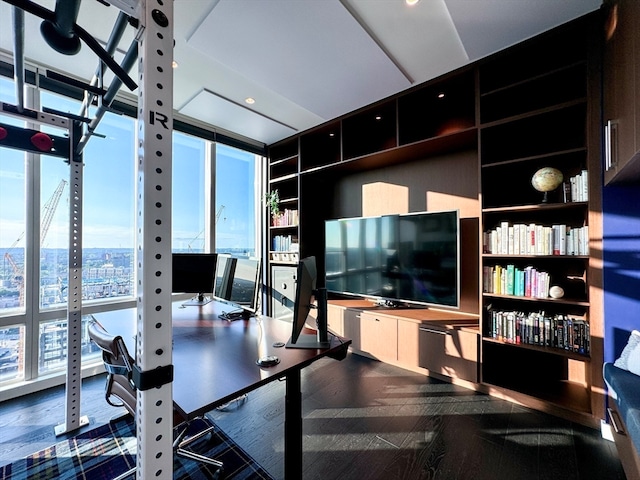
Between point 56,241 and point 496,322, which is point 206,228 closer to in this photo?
point 56,241

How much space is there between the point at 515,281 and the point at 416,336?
3.27 ft

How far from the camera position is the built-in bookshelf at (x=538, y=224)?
2.05 meters

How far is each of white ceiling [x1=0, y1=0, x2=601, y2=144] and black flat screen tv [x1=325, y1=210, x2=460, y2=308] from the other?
1.37m

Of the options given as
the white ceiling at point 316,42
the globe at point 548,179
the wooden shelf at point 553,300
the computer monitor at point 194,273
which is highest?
the white ceiling at point 316,42

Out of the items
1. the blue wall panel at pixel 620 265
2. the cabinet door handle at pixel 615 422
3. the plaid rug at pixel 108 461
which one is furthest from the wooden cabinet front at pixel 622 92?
the plaid rug at pixel 108 461

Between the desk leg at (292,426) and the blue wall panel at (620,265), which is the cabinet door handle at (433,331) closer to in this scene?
the blue wall panel at (620,265)

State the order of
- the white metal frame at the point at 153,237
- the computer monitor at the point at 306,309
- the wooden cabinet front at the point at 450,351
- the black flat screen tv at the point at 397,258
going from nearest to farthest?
the white metal frame at the point at 153,237
the computer monitor at the point at 306,309
the wooden cabinet front at the point at 450,351
the black flat screen tv at the point at 397,258

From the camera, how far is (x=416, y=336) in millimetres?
2715

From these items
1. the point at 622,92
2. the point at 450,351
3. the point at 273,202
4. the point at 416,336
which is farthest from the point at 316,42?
the point at 450,351

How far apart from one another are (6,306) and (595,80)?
4932 millimetres

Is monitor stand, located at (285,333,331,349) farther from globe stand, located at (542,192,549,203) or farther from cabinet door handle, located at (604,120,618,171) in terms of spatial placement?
globe stand, located at (542,192,549,203)

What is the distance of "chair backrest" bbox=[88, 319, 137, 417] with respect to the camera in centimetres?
115

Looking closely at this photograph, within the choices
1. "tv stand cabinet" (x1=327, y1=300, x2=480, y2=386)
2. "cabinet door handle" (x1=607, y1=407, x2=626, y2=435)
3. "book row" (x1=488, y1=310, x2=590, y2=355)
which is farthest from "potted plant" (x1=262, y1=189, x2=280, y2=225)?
"cabinet door handle" (x1=607, y1=407, x2=626, y2=435)

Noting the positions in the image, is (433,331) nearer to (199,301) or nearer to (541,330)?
(541,330)
